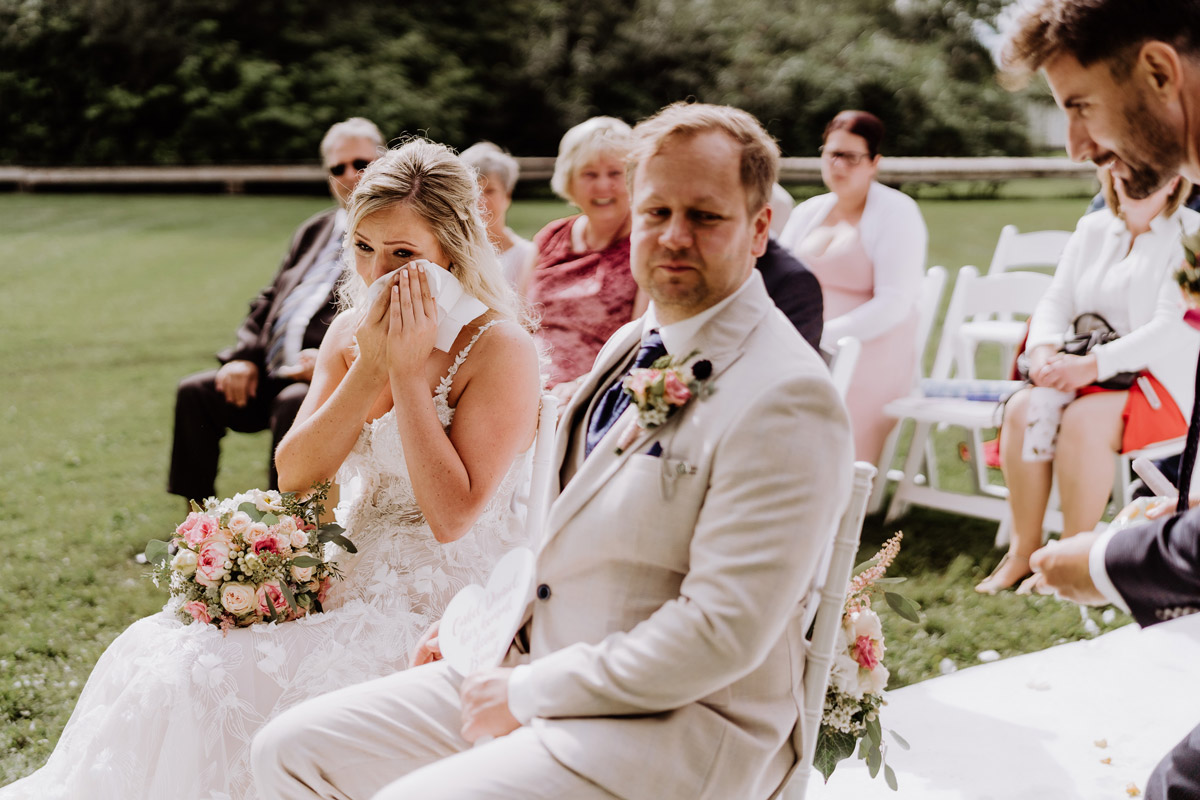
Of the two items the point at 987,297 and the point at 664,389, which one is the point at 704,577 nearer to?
the point at 664,389

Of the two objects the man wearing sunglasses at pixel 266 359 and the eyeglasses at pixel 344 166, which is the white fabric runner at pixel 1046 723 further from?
the eyeglasses at pixel 344 166

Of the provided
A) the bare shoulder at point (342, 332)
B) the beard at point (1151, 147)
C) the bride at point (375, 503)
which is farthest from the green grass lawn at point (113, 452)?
the beard at point (1151, 147)

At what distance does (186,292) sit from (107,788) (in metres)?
10.8

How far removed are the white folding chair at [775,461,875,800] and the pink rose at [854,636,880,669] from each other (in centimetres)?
18

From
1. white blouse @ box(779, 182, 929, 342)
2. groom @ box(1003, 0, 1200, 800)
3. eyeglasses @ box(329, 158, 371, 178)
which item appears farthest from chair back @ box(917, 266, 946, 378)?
groom @ box(1003, 0, 1200, 800)

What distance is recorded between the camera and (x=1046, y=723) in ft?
11.5

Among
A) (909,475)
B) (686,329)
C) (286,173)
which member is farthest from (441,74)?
(686,329)

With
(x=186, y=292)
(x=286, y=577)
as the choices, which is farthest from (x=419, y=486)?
(x=186, y=292)

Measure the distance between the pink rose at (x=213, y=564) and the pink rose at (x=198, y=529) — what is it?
34 mm

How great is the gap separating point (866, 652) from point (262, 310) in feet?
12.2

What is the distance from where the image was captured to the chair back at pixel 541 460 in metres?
2.68

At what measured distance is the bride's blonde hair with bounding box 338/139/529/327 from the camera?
2.69 m

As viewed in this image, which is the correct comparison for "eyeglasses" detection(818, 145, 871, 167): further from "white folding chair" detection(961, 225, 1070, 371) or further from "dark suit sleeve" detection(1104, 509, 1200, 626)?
"dark suit sleeve" detection(1104, 509, 1200, 626)

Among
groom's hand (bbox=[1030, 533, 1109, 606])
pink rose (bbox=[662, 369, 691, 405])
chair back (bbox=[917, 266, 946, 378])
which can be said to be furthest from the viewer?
chair back (bbox=[917, 266, 946, 378])
